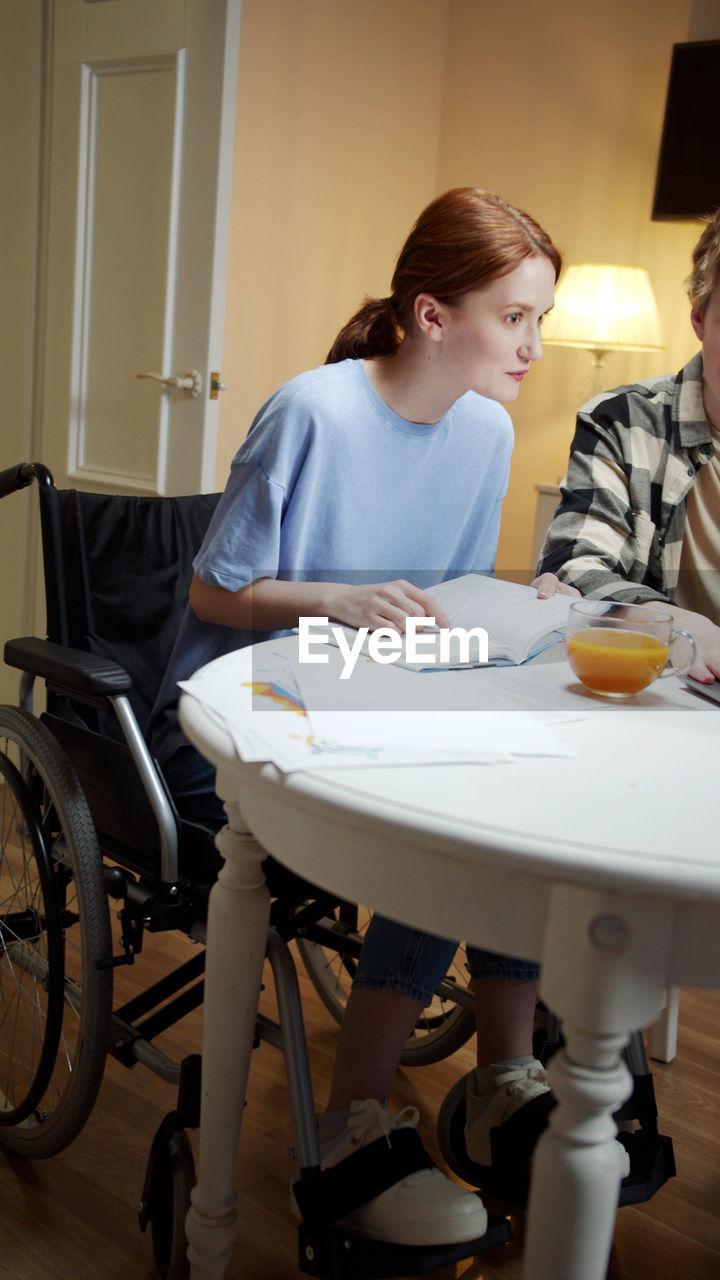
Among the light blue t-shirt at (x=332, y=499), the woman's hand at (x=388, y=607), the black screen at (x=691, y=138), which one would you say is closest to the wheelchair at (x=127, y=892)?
the light blue t-shirt at (x=332, y=499)

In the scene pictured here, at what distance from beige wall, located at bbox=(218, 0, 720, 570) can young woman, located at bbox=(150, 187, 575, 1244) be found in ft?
5.00

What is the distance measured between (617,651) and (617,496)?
1.97ft

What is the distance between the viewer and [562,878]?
58 centimetres

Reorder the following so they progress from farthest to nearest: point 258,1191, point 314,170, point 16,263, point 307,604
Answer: point 314,170 → point 16,263 → point 258,1191 → point 307,604

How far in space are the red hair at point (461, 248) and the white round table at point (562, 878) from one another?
0.71 m

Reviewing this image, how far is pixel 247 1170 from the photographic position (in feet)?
4.24

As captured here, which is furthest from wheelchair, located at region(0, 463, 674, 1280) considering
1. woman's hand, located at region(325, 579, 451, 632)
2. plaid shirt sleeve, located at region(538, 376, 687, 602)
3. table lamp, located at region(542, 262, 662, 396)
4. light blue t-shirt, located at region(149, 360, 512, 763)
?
table lamp, located at region(542, 262, 662, 396)

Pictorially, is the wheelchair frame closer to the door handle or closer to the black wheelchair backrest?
the black wheelchair backrest

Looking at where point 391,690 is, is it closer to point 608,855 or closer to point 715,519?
point 608,855

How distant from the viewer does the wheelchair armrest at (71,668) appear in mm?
1060

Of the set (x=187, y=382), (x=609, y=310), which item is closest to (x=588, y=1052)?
(x=187, y=382)

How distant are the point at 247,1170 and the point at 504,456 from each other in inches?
37.7

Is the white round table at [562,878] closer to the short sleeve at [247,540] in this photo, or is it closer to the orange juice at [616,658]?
the orange juice at [616,658]

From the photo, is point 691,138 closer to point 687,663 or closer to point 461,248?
point 461,248
